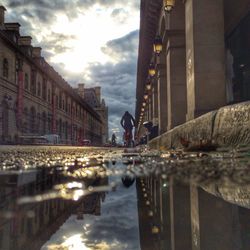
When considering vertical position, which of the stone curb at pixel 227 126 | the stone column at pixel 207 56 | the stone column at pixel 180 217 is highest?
the stone column at pixel 207 56

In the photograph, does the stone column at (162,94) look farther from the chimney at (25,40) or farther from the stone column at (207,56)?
the chimney at (25,40)

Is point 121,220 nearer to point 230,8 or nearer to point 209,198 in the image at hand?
point 209,198

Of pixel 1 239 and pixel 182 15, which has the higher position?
pixel 182 15

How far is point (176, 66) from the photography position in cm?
1180

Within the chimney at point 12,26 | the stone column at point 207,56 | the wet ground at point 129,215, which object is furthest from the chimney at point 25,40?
the wet ground at point 129,215

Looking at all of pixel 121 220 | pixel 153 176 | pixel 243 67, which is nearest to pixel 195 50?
pixel 243 67

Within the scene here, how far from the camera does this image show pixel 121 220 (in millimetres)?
1079

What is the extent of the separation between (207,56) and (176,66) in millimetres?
3958

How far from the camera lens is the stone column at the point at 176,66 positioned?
1166 centimetres

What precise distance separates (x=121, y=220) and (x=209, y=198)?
372 millimetres

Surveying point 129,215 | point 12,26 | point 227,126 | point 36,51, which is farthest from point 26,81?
point 129,215

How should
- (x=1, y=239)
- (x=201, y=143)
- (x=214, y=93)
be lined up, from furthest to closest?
(x=214, y=93)
(x=201, y=143)
(x=1, y=239)

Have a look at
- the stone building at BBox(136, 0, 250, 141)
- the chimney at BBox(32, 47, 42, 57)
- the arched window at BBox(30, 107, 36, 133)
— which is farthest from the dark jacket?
the chimney at BBox(32, 47, 42, 57)

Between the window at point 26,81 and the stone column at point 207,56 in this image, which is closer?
the stone column at point 207,56
